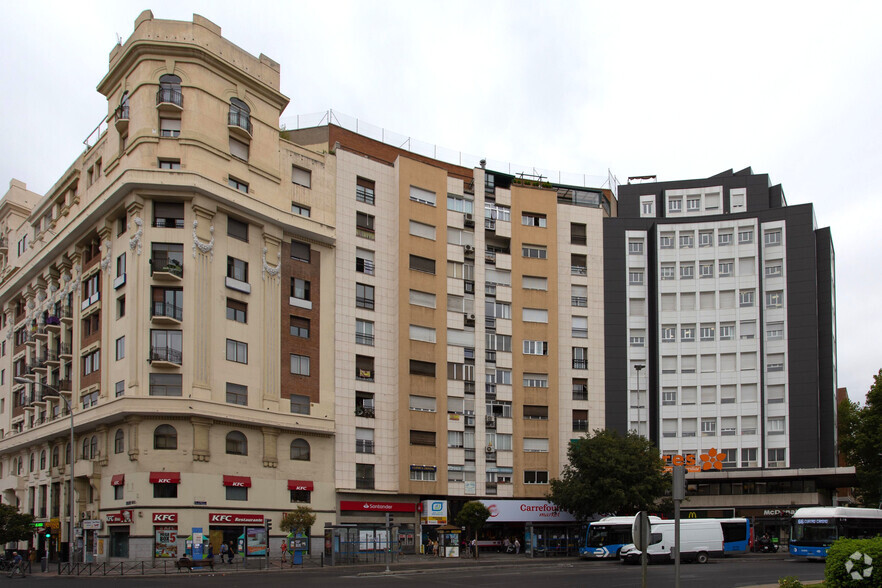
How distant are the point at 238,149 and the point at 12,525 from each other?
2966cm

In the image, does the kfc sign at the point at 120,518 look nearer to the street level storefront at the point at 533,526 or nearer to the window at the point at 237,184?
the window at the point at 237,184

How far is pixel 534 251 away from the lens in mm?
72438

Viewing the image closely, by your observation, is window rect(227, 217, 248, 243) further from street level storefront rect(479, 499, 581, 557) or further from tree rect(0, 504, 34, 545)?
street level storefront rect(479, 499, 581, 557)

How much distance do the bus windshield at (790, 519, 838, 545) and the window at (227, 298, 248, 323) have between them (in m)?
36.7

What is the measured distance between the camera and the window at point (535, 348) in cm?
7031

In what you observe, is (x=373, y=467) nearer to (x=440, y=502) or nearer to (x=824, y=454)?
(x=440, y=502)

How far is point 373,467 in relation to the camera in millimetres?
61219

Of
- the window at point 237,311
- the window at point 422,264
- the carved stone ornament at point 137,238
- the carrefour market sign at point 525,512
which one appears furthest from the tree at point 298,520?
the window at point 422,264

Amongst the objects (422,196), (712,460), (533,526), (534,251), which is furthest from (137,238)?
(712,460)

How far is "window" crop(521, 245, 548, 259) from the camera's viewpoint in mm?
72062

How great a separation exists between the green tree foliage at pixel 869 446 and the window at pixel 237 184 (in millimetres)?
54088

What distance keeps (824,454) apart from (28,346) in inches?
2699

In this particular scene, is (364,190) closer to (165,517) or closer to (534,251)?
(534,251)

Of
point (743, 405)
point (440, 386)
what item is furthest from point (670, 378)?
point (440, 386)
